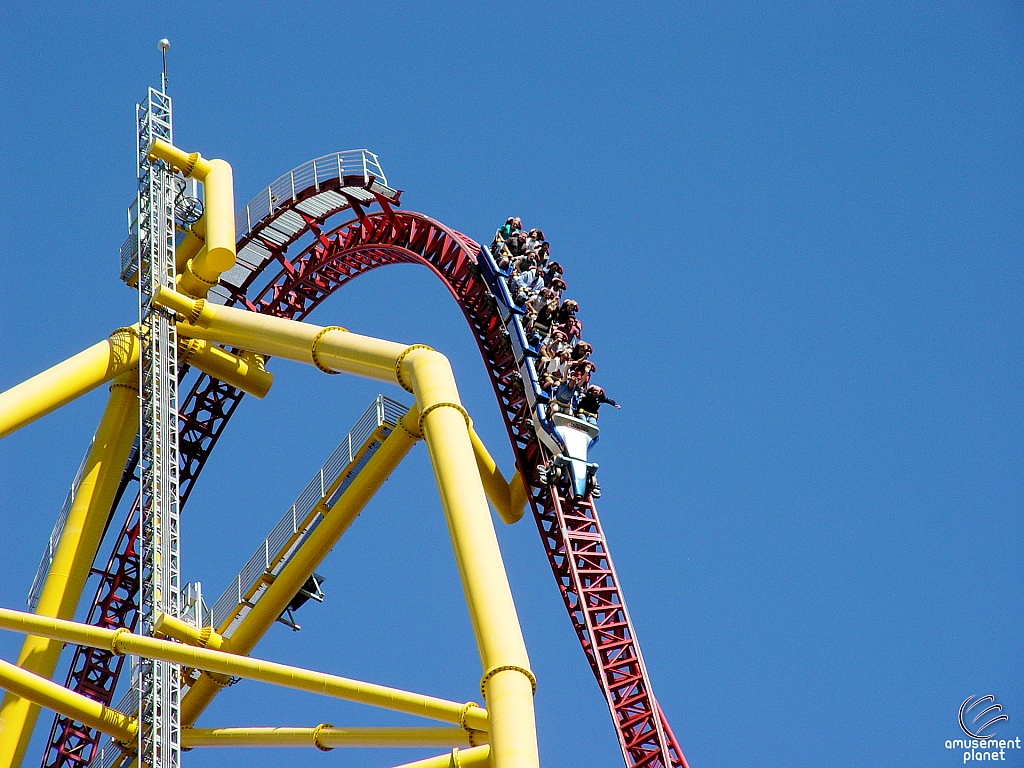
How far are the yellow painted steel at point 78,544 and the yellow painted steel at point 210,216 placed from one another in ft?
3.93

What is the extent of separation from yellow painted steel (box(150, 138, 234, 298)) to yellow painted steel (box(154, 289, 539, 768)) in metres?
0.82

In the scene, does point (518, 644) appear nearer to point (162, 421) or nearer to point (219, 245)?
point (162, 421)

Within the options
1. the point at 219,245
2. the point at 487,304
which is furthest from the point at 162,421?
the point at 487,304

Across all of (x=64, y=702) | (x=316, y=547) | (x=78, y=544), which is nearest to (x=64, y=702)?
(x=64, y=702)

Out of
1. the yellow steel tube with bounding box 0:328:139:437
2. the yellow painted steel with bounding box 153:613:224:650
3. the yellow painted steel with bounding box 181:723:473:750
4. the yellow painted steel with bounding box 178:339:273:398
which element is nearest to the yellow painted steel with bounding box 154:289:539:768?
the yellow steel tube with bounding box 0:328:139:437

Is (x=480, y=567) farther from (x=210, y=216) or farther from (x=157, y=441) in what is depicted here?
(x=210, y=216)

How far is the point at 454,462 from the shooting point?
13891 millimetres

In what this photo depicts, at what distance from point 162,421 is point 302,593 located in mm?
2935

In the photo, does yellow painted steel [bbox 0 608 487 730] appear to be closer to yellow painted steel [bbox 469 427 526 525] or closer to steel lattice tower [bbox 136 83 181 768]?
steel lattice tower [bbox 136 83 181 768]

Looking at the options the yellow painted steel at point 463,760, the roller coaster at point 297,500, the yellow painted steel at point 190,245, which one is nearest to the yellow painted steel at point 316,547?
the roller coaster at point 297,500

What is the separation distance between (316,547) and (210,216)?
343 cm

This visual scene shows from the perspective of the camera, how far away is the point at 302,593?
18.9 meters

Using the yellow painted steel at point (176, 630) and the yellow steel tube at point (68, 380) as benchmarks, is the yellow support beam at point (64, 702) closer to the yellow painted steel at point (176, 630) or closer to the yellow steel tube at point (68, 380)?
the yellow painted steel at point (176, 630)

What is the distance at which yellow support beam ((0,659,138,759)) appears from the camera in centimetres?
1484
